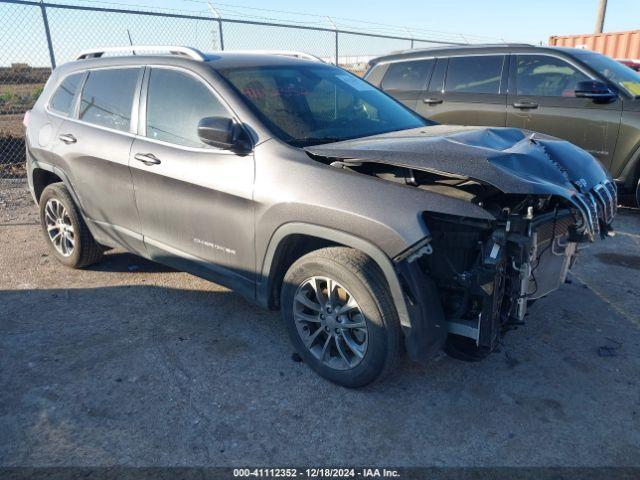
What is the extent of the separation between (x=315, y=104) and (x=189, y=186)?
41.2 inches

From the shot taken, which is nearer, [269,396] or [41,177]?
[269,396]

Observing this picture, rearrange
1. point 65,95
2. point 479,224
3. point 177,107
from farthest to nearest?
point 65,95
point 177,107
point 479,224

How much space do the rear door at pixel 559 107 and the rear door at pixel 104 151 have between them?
189 inches

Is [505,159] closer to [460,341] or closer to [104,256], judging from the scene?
[460,341]

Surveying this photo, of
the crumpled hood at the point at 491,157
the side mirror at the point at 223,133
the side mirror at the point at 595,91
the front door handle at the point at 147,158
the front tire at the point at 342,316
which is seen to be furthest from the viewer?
the side mirror at the point at 595,91

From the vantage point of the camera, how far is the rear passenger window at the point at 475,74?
22.7 feet

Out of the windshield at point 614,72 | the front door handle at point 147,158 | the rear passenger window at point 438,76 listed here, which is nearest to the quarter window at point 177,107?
the front door handle at point 147,158

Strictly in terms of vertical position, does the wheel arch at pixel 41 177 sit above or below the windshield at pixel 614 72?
below

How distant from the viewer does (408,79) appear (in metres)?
7.66

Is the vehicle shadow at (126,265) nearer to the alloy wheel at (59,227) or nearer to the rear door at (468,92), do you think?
the alloy wheel at (59,227)

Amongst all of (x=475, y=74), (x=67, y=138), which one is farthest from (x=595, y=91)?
(x=67, y=138)

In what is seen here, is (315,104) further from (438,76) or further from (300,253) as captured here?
(438,76)

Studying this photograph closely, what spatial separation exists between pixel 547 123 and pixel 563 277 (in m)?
3.85

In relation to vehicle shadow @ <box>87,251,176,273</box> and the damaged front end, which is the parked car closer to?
the damaged front end
